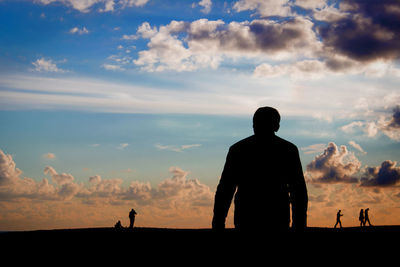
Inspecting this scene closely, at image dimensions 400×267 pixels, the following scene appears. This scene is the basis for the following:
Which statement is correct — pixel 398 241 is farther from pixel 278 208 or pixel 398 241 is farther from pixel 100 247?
pixel 278 208

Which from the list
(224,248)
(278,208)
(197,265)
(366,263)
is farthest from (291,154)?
(366,263)

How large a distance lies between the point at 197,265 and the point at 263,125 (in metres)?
6.72

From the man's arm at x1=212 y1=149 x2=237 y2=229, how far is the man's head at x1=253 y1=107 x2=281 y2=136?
373 millimetres

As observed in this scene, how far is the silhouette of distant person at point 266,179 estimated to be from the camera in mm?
4215

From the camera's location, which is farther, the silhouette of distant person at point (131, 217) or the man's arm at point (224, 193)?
the silhouette of distant person at point (131, 217)

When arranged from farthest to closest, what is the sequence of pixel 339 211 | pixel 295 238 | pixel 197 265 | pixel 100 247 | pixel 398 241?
1. pixel 339 211
2. pixel 398 241
3. pixel 100 247
4. pixel 197 265
5. pixel 295 238

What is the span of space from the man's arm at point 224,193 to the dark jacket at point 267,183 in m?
0.01

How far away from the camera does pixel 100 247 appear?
14461 millimetres

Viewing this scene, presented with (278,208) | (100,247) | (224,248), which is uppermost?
(278,208)

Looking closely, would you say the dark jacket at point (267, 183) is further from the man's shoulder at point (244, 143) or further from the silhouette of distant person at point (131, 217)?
the silhouette of distant person at point (131, 217)

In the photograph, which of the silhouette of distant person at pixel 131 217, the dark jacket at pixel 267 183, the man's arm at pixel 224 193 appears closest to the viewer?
the dark jacket at pixel 267 183

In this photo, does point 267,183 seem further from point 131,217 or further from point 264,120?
point 131,217

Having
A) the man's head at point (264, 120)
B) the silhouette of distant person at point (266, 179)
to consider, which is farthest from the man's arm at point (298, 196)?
the man's head at point (264, 120)

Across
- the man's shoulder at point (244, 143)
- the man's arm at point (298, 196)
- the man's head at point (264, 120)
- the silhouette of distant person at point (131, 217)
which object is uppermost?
the man's head at point (264, 120)
